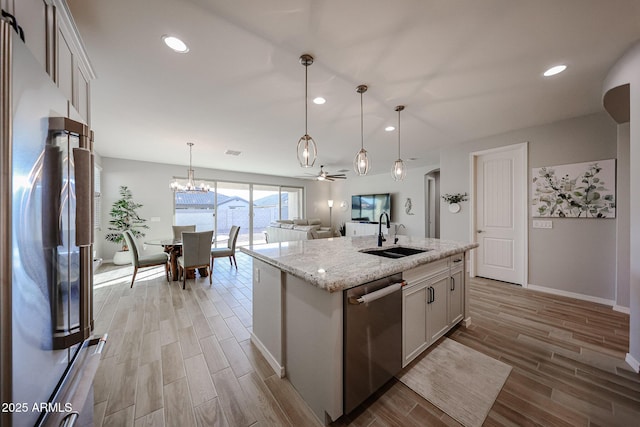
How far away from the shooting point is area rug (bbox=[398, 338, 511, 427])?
1480mm

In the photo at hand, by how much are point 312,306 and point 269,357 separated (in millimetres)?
868

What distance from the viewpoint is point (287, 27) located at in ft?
5.41

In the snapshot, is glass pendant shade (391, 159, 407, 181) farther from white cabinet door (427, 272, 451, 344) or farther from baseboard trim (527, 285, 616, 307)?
baseboard trim (527, 285, 616, 307)

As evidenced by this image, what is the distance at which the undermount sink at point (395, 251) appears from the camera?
226 cm

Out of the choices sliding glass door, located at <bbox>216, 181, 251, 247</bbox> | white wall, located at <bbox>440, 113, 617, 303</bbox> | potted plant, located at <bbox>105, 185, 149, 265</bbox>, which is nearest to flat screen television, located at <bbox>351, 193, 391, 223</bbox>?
sliding glass door, located at <bbox>216, 181, 251, 247</bbox>

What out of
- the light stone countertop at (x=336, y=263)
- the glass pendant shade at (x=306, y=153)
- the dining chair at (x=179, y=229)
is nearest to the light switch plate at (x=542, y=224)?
the light stone countertop at (x=336, y=263)

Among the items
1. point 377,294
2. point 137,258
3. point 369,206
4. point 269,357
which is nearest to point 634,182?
point 377,294

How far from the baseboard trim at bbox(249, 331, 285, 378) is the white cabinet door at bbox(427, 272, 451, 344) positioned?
1287 mm

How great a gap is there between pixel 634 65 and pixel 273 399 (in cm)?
372

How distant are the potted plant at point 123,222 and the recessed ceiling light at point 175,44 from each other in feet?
16.2

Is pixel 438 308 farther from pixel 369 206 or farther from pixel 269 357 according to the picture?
pixel 369 206

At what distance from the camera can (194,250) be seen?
3.77 metres

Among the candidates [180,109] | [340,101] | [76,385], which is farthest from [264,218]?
Result: [76,385]

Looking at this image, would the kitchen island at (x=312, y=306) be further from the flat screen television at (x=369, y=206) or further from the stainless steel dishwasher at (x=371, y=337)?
the flat screen television at (x=369, y=206)
